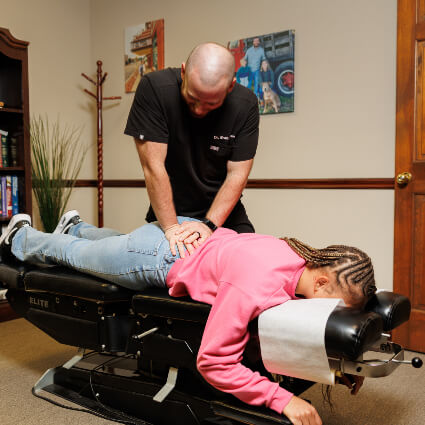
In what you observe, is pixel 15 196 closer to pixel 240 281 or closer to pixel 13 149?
pixel 13 149

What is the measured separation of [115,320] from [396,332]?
1.61 metres

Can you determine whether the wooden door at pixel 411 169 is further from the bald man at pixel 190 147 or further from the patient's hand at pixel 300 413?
the patient's hand at pixel 300 413

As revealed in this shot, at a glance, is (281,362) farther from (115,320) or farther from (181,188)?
(181,188)

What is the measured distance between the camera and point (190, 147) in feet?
6.13

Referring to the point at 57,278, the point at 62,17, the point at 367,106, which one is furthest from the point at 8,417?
the point at 62,17

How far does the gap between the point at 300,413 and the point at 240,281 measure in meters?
0.35

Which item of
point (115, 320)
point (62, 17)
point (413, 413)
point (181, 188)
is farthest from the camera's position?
point (62, 17)

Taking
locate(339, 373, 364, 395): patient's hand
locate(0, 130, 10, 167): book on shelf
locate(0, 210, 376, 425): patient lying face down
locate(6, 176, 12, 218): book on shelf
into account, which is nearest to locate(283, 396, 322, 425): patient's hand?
locate(0, 210, 376, 425): patient lying face down

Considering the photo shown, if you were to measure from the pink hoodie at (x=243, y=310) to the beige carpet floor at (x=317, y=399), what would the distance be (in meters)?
0.61

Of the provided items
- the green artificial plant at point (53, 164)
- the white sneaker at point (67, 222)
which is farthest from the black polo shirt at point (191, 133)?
the green artificial plant at point (53, 164)

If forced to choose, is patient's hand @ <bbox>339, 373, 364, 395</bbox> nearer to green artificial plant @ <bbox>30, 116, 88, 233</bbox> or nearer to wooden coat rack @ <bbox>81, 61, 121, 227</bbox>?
green artificial plant @ <bbox>30, 116, 88, 233</bbox>

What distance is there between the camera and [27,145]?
301cm

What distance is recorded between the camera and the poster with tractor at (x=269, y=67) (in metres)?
2.87

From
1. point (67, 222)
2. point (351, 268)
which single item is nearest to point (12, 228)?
point (67, 222)
